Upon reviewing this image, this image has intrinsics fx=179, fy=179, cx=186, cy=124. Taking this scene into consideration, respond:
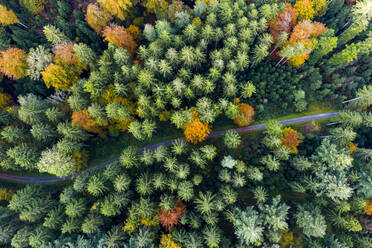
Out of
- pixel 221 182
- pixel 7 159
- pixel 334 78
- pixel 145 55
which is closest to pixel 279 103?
pixel 334 78

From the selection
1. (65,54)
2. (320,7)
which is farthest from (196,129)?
(320,7)

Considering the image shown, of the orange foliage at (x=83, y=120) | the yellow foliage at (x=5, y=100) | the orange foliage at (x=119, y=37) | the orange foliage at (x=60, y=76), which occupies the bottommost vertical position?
the yellow foliage at (x=5, y=100)

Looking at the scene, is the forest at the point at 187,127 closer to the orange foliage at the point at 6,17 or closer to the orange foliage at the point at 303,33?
the orange foliage at the point at 303,33

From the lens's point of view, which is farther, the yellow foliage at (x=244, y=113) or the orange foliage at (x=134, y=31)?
the orange foliage at (x=134, y=31)

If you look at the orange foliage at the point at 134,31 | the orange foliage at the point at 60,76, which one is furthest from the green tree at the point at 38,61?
the orange foliage at the point at 134,31

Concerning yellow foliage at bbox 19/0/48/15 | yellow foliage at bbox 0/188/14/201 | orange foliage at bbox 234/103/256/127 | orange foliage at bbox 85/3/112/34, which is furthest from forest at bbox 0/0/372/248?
yellow foliage at bbox 0/188/14/201

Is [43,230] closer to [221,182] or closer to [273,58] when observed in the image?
[221,182]
